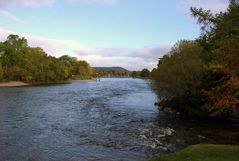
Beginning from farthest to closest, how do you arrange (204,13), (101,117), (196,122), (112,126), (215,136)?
(101,117) → (196,122) → (112,126) → (215,136) → (204,13)

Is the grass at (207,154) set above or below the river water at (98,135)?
above

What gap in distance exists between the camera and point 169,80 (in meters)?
42.1

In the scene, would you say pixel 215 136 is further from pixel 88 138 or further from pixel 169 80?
pixel 169 80

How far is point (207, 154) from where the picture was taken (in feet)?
54.6

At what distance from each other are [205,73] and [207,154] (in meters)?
20.3

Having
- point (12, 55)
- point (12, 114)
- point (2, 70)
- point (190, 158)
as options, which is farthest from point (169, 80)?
point (12, 55)

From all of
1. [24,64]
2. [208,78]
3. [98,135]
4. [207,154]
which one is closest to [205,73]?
[208,78]

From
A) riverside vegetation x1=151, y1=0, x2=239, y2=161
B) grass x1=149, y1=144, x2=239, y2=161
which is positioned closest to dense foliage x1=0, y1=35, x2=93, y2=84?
riverside vegetation x1=151, y1=0, x2=239, y2=161

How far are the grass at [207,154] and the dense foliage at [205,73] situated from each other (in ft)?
8.31

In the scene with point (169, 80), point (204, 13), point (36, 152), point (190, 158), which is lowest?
point (36, 152)

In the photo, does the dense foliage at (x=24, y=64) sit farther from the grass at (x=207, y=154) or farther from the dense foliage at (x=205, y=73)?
the grass at (x=207, y=154)

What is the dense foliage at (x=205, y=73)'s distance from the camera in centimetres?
1748

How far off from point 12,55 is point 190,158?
130m

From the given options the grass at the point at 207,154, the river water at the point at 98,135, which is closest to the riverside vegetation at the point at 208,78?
the grass at the point at 207,154
